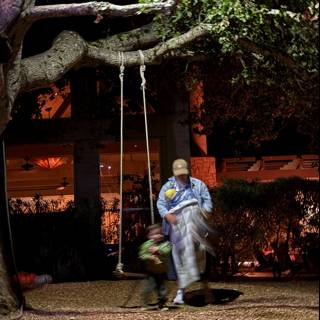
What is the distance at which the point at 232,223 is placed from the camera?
1084 centimetres

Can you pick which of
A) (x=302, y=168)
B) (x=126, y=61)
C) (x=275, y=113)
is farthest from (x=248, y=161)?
(x=126, y=61)

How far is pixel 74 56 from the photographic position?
25.2 feet

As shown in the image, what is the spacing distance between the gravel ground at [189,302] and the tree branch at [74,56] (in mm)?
2797

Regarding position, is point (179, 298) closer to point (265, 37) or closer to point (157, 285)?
point (157, 285)

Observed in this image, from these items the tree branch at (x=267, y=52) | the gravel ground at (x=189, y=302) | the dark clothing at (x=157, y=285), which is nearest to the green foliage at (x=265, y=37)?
the tree branch at (x=267, y=52)

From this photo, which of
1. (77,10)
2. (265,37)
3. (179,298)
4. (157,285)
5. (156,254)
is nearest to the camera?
(77,10)

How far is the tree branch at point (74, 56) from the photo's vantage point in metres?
7.43

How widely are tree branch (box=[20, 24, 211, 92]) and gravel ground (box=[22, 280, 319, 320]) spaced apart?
2.80 m

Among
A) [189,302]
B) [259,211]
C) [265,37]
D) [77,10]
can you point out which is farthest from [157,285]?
[259,211]

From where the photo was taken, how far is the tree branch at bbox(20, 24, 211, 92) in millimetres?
7426

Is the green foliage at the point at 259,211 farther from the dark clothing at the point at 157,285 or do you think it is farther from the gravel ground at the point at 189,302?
the dark clothing at the point at 157,285

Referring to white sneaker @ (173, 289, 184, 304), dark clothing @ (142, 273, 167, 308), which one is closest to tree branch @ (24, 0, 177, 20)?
dark clothing @ (142, 273, 167, 308)

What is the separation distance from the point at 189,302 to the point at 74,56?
3354 millimetres

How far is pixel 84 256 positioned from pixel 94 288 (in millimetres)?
2967
